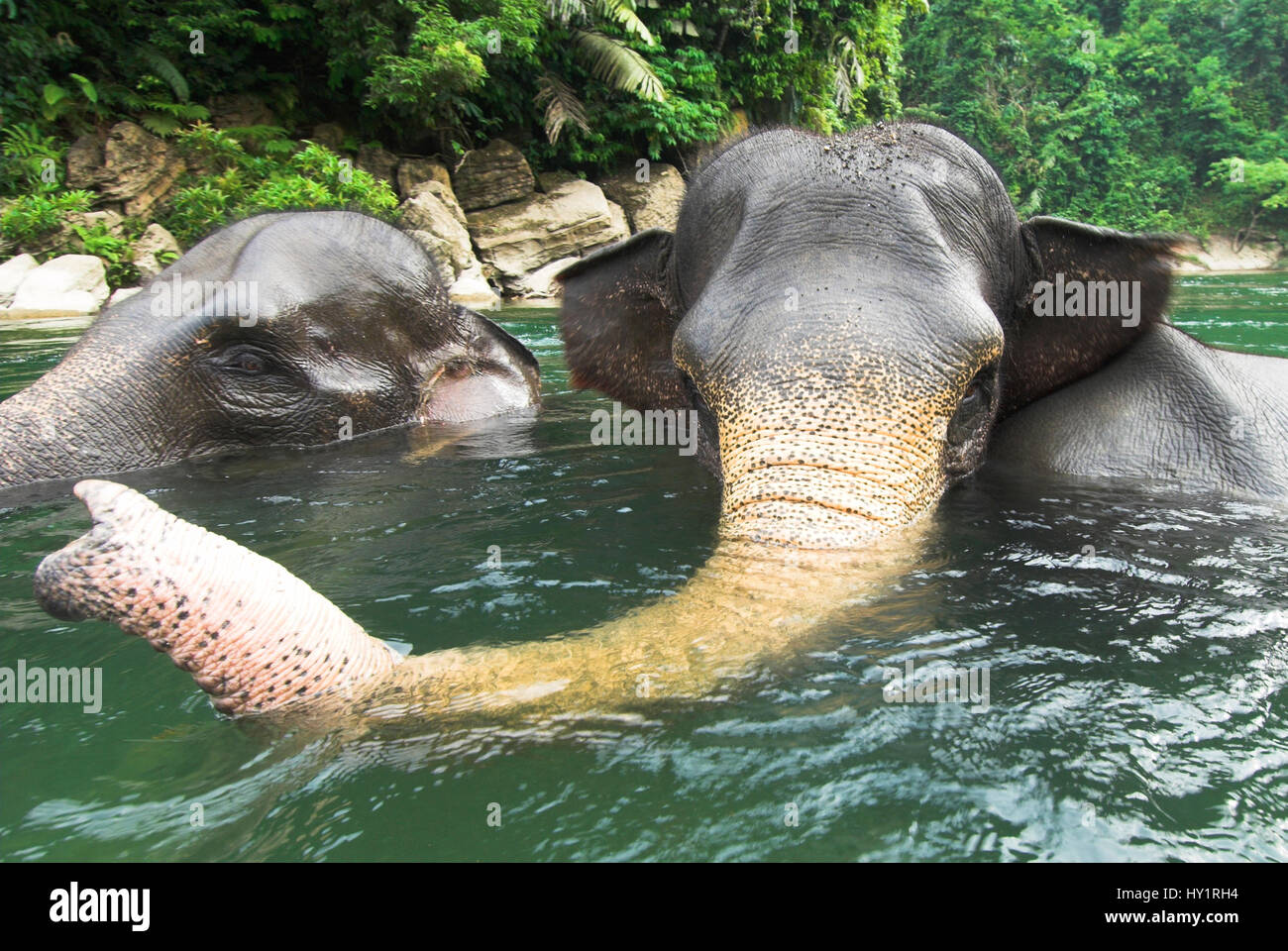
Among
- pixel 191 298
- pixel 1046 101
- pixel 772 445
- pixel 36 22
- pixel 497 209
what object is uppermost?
pixel 1046 101

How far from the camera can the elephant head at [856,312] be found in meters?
2.32

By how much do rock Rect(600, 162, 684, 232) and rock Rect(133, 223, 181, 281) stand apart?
8861mm

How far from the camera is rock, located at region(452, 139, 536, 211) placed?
1866 centimetres

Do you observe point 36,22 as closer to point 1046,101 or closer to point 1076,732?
point 1076,732

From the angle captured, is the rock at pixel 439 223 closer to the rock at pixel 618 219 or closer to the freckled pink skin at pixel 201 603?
the rock at pixel 618 219

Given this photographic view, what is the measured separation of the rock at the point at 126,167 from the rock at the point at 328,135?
2806mm

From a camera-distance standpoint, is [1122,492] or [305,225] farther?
[305,225]

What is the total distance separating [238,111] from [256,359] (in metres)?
15.5

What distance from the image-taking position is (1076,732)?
5.49 ft

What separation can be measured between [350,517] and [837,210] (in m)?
1.90

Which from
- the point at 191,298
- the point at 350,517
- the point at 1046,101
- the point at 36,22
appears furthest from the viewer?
the point at 1046,101

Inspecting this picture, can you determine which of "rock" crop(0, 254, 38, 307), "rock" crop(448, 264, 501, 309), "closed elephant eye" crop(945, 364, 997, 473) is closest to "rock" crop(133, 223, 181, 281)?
"rock" crop(0, 254, 38, 307)

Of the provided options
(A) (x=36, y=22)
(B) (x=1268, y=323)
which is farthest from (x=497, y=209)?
(B) (x=1268, y=323)

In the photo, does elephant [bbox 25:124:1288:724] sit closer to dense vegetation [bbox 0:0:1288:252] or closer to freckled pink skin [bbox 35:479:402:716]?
freckled pink skin [bbox 35:479:402:716]
